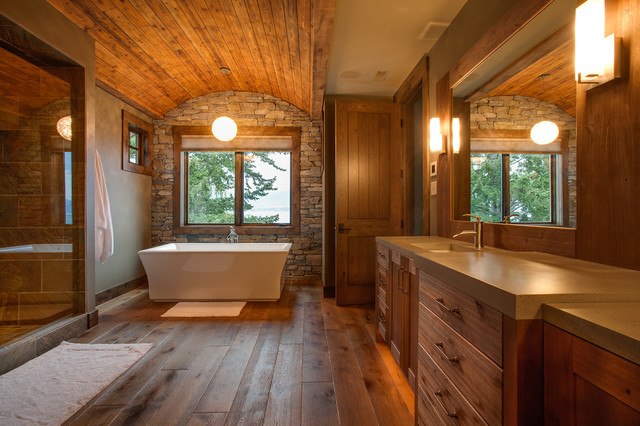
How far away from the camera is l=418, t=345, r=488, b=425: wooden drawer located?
3.58ft

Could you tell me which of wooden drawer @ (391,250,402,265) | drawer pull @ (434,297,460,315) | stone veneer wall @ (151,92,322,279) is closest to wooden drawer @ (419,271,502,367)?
drawer pull @ (434,297,460,315)

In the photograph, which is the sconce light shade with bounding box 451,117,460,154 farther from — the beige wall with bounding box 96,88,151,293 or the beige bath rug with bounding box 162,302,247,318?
the beige wall with bounding box 96,88,151,293

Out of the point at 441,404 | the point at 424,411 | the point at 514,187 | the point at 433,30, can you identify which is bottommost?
the point at 424,411

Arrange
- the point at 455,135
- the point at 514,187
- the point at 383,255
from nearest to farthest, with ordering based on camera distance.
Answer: the point at 514,187 → the point at 455,135 → the point at 383,255

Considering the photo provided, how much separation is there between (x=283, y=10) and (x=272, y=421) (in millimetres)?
3055

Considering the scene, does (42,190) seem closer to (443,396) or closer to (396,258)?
(396,258)

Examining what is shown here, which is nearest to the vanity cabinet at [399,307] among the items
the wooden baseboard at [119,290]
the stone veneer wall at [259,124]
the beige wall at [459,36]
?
the beige wall at [459,36]

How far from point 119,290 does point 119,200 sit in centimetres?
117

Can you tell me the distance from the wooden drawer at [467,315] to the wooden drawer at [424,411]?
0.39m

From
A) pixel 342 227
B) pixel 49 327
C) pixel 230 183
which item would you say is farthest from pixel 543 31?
pixel 230 183

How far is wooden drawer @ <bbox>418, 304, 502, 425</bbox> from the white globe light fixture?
36.8 inches

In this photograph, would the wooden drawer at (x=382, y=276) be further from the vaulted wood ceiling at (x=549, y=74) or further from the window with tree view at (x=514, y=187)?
the vaulted wood ceiling at (x=549, y=74)

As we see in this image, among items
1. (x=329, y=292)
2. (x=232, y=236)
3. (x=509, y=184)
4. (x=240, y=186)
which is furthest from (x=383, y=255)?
(x=240, y=186)

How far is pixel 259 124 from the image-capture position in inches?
206
